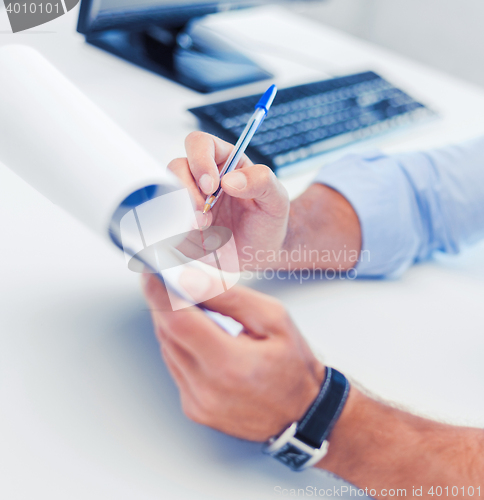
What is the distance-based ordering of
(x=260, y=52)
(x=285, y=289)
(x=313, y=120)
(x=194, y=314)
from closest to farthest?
(x=194, y=314)
(x=285, y=289)
(x=313, y=120)
(x=260, y=52)

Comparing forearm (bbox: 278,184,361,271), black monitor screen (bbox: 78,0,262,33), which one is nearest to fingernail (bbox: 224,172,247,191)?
forearm (bbox: 278,184,361,271)

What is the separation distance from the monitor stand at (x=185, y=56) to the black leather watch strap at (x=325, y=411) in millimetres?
360

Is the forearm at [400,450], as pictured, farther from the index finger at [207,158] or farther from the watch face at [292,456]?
the index finger at [207,158]

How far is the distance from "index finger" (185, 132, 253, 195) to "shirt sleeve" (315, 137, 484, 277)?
0.16m

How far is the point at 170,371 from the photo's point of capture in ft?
0.75

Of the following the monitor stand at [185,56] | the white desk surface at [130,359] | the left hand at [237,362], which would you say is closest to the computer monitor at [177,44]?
the monitor stand at [185,56]

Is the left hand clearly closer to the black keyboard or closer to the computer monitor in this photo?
the black keyboard

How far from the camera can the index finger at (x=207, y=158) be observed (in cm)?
25

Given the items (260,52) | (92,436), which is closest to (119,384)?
(92,436)

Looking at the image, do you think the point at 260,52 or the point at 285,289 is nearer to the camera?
the point at 285,289

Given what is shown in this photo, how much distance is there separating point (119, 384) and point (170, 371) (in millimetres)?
28

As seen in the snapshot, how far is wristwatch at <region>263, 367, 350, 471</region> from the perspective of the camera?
0.23 meters

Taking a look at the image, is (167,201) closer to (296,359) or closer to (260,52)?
(296,359)

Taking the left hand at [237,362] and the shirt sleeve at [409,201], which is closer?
the left hand at [237,362]
